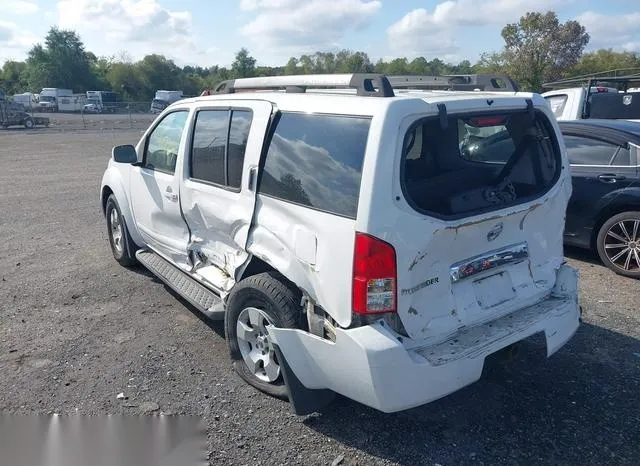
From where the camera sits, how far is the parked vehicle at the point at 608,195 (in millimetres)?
5754

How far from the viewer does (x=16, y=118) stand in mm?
37625

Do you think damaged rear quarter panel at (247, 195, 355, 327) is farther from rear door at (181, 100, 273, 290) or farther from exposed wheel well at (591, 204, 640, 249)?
exposed wheel well at (591, 204, 640, 249)

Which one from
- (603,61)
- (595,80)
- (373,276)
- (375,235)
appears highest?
(603,61)

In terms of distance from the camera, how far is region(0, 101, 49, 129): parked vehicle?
37094 mm

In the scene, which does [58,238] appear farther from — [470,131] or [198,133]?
[470,131]

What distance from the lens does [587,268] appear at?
20.0 feet

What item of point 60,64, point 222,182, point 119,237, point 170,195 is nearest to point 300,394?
point 222,182

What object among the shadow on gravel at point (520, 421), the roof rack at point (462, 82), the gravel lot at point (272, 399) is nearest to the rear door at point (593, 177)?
the gravel lot at point (272, 399)

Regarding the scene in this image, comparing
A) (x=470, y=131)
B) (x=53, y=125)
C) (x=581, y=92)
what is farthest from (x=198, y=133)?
(x=53, y=125)

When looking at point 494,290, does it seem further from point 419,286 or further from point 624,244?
point 624,244

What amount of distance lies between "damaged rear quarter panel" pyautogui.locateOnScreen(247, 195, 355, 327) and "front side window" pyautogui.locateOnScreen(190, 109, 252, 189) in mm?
453

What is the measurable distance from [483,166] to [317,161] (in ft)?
4.77

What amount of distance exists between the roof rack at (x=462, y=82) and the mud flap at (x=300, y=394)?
6.62ft

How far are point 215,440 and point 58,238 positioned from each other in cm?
547
